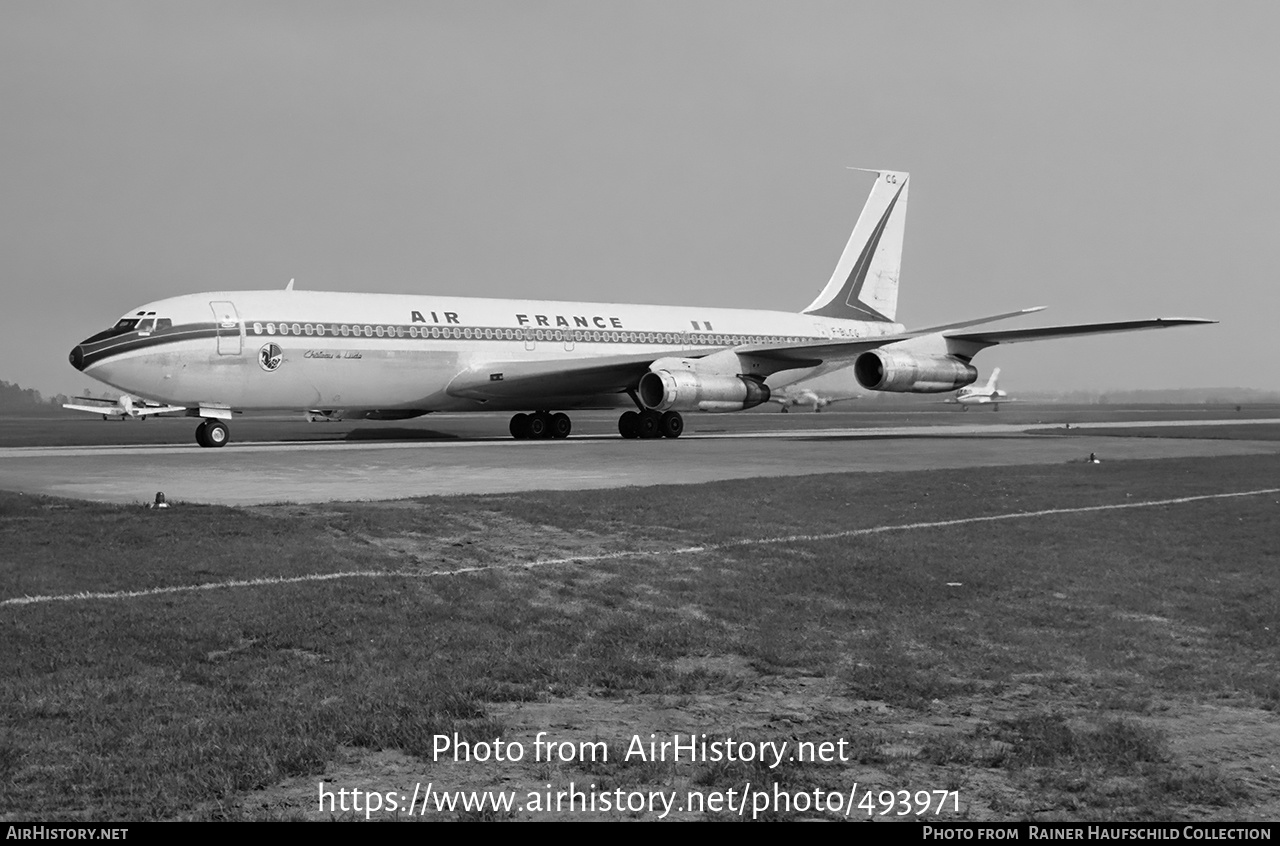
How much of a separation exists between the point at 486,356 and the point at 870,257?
55.0 ft

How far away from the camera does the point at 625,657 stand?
670 centimetres

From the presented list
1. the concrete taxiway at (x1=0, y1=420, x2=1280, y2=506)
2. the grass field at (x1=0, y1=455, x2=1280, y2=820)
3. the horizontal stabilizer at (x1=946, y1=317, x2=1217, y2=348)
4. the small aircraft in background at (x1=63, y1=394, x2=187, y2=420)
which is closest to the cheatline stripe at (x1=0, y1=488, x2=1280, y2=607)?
the grass field at (x1=0, y1=455, x2=1280, y2=820)

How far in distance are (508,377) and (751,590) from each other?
21.9 m

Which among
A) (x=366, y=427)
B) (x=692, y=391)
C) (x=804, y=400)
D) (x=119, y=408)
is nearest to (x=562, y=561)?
(x=692, y=391)

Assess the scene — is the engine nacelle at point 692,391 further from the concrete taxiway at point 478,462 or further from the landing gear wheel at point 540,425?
the landing gear wheel at point 540,425

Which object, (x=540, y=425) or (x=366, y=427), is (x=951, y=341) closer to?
(x=540, y=425)

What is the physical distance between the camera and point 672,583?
9.07 meters

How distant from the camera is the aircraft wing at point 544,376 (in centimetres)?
2970

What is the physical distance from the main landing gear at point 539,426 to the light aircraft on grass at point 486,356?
0.17 ft

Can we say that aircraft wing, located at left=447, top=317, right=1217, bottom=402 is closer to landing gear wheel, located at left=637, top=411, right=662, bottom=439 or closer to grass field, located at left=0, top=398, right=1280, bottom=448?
landing gear wheel, located at left=637, top=411, right=662, bottom=439

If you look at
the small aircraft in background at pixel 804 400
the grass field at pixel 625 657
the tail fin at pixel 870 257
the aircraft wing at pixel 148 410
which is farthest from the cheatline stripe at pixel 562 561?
the small aircraft in background at pixel 804 400

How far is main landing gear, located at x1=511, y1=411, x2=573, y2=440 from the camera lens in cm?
3356

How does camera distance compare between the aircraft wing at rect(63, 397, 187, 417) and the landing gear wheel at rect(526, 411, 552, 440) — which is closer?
the landing gear wheel at rect(526, 411, 552, 440)

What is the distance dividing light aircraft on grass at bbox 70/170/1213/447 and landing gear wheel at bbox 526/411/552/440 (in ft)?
0.14
